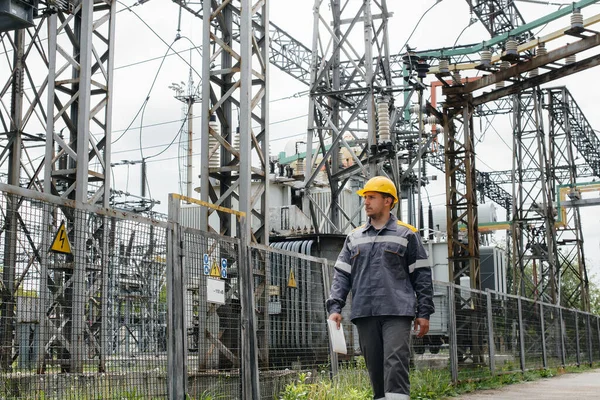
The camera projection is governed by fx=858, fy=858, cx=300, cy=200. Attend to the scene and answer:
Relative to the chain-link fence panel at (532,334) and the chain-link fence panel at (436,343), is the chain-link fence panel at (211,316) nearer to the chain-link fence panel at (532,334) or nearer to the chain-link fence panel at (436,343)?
the chain-link fence panel at (436,343)

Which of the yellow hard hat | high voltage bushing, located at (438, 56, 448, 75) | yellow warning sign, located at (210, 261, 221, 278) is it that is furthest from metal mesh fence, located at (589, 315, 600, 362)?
the yellow hard hat

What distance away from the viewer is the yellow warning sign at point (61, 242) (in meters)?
5.99

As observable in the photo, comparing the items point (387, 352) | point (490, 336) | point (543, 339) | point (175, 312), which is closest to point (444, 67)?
point (543, 339)

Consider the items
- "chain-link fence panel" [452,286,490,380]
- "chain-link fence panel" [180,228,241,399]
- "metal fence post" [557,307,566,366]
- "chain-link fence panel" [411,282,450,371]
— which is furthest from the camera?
"metal fence post" [557,307,566,366]

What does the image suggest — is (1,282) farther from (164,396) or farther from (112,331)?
(164,396)

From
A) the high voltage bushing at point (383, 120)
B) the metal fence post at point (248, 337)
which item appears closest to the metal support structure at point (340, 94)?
the high voltage bushing at point (383, 120)

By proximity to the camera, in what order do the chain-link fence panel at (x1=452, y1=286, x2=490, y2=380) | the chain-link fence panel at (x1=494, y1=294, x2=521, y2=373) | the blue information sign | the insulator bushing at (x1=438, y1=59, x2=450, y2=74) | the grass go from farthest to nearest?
the insulator bushing at (x1=438, y1=59, x2=450, y2=74), the chain-link fence panel at (x1=494, y1=294, x2=521, y2=373), the chain-link fence panel at (x1=452, y1=286, x2=490, y2=380), the grass, the blue information sign

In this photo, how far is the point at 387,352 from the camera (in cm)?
658

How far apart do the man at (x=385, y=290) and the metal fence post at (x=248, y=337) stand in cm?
173

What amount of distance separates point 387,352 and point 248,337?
2292mm

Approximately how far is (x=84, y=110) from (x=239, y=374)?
6.58 m

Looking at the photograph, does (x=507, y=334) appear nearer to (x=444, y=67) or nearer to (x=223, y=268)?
(x=444, y=67)

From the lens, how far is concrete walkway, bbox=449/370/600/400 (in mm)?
12664

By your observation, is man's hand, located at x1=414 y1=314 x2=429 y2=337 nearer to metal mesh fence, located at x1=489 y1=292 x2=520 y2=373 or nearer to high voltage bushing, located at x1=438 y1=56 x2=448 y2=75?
metal mesh fence, located at x1=489 y1=292 x2=520 y2=373
